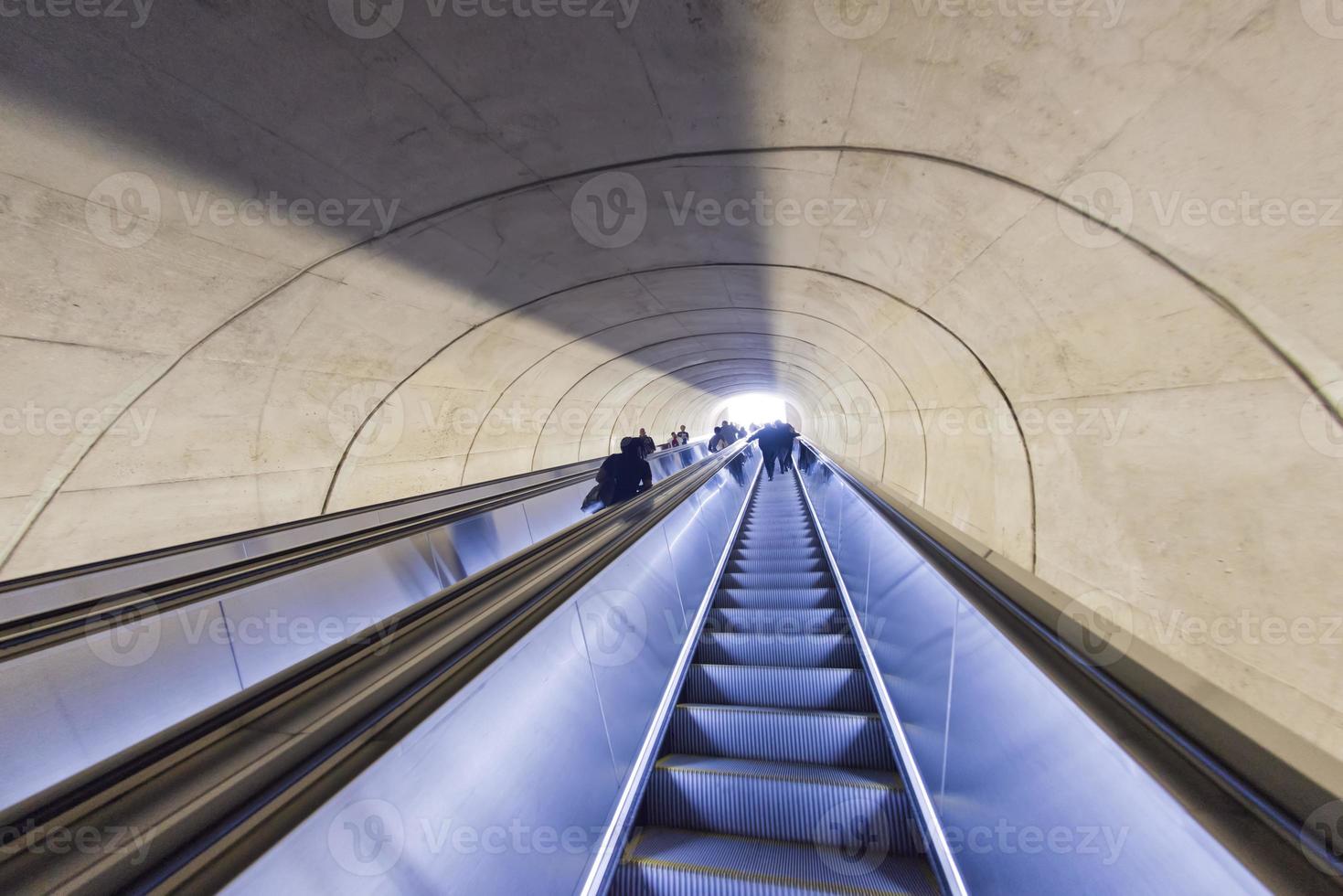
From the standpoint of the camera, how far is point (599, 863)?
1961mm

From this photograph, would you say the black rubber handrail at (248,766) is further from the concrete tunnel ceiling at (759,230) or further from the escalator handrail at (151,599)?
the concrete tunnel ceiling at (759,230)

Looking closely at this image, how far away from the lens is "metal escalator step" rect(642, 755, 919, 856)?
7.37ft

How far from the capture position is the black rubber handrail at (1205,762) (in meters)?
0.89

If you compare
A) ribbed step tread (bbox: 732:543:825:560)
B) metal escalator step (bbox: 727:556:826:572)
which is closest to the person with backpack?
ribbed step tread (bbox: 732:543:825:560)

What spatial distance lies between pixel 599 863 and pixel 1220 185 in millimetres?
4584

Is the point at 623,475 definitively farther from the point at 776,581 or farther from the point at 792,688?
the point at 792,688

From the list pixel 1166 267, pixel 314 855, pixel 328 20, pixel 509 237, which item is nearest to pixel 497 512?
pixel 509 237

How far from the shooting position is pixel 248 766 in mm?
1124

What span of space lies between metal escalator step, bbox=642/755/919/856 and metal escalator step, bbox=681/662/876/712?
2.23 ft

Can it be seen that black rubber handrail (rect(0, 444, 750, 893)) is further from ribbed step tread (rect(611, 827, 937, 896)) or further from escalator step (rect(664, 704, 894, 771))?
escalator step (rect(664, 704, 894, 771))

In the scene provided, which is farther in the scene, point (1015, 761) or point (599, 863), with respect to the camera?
point (599, 863)

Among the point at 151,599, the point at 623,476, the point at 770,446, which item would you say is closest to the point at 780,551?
the point at 623,476

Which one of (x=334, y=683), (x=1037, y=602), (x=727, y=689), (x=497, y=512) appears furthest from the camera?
(x=497, y=512)

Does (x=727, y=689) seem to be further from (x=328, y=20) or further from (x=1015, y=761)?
(x=328, y=20)
